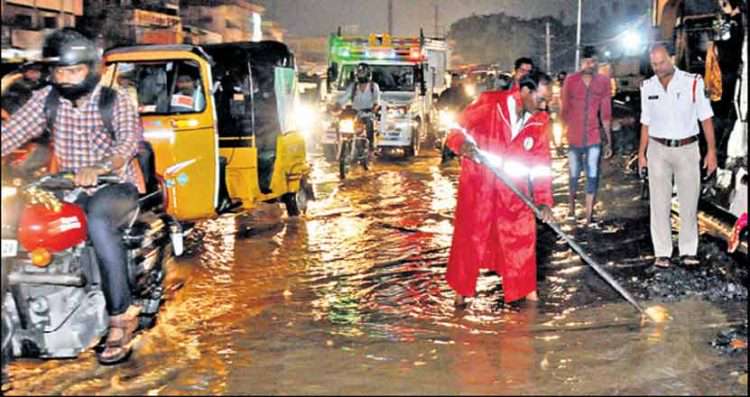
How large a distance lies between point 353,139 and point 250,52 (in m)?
6.46

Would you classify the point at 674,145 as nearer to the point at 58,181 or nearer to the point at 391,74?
the point at 58,181

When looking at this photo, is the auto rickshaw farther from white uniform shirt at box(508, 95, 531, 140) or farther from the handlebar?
white uniform shirt at box(508, 95, 531, 140)

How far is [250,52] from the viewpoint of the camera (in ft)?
33.3

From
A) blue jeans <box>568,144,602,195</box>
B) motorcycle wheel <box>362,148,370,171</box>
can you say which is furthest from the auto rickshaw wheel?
motorcycle wheel <box>362,148,370,171</box>

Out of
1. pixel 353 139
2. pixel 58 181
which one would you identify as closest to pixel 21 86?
pixel 58 181

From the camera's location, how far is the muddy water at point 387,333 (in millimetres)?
4805

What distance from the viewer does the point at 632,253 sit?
8359mm

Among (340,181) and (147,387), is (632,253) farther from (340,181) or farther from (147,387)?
(340,181)

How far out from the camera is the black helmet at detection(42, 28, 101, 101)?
4.92m

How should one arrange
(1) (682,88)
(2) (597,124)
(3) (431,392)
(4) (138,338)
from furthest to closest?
(2) (597,124), (1) (682,88), (4) (138,338), (3) (431,392)

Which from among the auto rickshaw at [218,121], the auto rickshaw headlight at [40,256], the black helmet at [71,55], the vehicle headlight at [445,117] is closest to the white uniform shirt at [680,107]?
the auto rickshaw at [218,121]

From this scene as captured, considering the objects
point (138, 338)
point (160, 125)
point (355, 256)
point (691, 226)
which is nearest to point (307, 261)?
point (355, 256)

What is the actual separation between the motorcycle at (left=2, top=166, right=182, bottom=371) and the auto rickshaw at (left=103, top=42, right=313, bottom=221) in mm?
2924

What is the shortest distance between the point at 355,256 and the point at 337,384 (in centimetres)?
376
